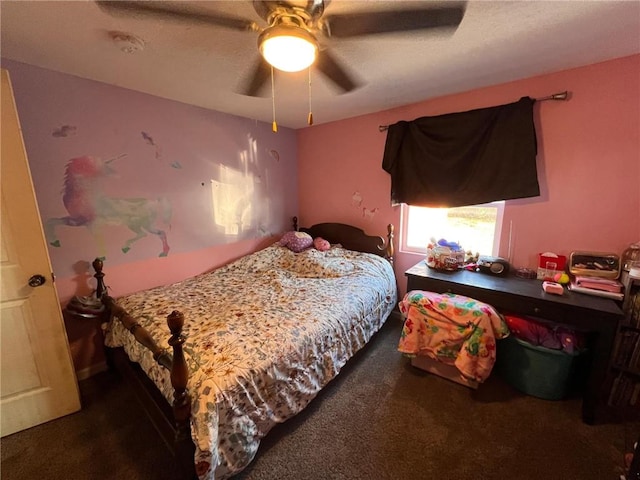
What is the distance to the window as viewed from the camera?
2463mm

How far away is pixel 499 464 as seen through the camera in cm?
146

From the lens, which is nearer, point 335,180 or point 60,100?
point 60,100

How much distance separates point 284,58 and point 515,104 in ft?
6.31

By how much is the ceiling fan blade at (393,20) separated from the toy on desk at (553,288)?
1.74 meters

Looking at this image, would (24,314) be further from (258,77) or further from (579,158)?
(579,158)

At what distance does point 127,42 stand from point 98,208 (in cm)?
124

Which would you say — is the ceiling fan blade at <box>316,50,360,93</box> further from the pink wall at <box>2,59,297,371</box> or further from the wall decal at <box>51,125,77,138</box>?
the wall decal at <box>51,125,77,138</box>

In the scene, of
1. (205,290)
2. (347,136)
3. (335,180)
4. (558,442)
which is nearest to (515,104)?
(347,136)

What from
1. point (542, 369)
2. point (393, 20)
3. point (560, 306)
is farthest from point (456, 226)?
point (393, 20)

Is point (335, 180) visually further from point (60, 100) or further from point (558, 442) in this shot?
point (558, 442)

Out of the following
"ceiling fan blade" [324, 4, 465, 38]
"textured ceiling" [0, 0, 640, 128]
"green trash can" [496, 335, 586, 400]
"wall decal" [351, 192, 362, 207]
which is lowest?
"green trash can" [496, 335, 586, 400]

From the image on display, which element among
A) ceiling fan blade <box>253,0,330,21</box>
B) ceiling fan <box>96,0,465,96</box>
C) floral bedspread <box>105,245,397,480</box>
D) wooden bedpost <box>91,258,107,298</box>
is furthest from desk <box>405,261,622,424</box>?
wooden bedpost <box>91,258,107,298</box>

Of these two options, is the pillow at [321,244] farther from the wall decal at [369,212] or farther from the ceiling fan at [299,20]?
the ceiling fan at [299,20]

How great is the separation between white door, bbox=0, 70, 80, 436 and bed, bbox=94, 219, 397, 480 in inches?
12.1
